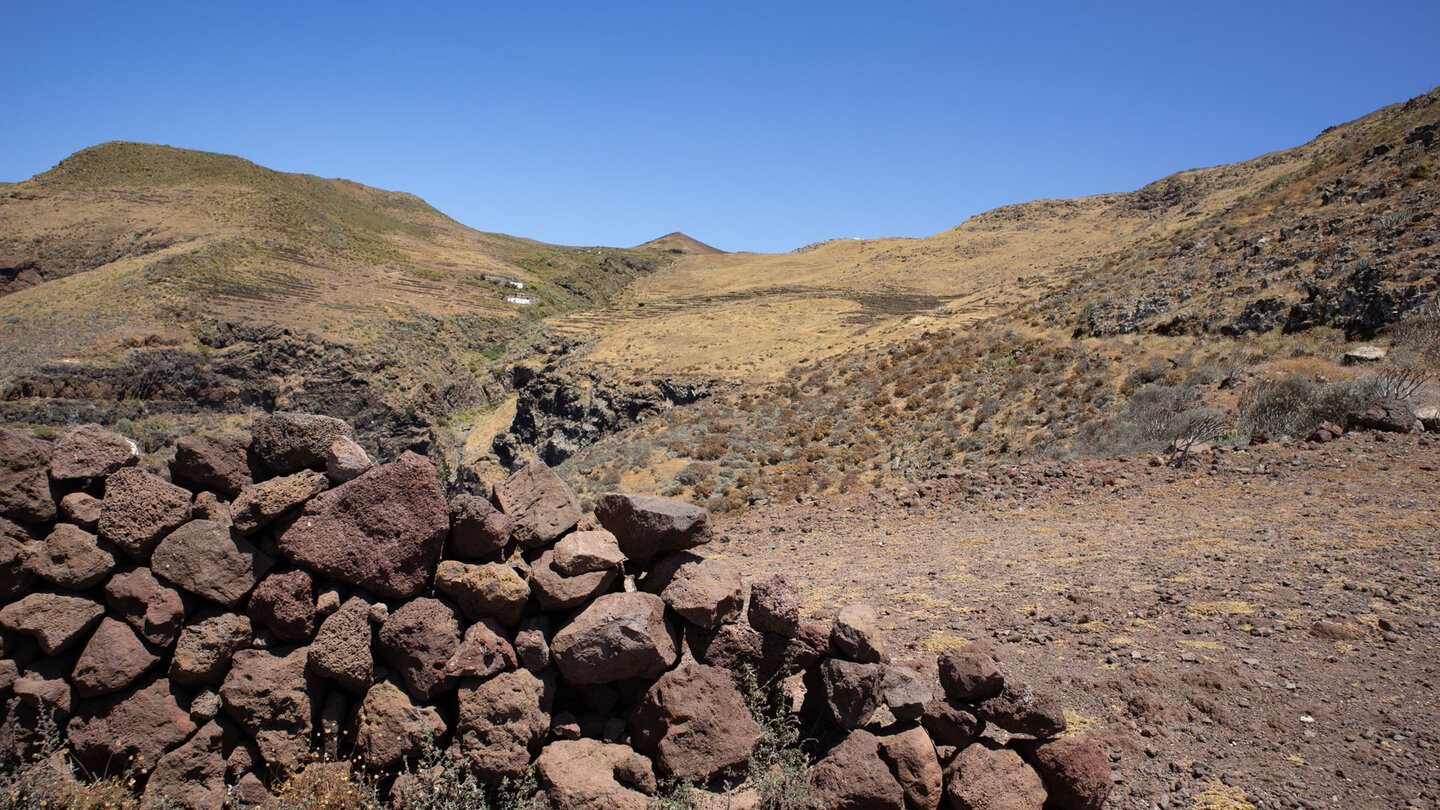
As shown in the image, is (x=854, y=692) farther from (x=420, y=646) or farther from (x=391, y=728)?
(x=391, y=728)

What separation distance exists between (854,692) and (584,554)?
2.10 meters

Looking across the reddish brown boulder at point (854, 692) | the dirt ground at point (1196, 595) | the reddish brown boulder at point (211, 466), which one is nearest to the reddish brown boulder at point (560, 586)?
the reddish brown boulder at point (854, 692)

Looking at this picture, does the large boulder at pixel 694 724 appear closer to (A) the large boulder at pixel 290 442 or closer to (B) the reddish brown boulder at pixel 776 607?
(B) the reddish brown boulder at pixel 776 607

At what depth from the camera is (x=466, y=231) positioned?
108 m

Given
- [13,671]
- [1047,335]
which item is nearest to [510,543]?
[13,671]

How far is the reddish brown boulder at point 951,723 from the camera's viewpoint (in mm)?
4387

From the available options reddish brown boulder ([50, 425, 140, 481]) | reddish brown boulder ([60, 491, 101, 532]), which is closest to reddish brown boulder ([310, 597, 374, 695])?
reddish brown boulder ([60, 491, 101, 532])

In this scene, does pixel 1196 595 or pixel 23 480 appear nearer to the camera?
pixel 23 480

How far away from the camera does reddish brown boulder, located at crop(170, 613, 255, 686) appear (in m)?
4.20

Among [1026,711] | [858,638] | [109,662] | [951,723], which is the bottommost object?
[951,723]

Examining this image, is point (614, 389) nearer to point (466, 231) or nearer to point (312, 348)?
point (312, 348)

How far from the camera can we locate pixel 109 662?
4.14 m

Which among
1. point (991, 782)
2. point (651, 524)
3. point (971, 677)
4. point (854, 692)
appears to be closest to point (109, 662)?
point (651, 524)

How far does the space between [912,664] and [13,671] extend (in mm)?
6259
